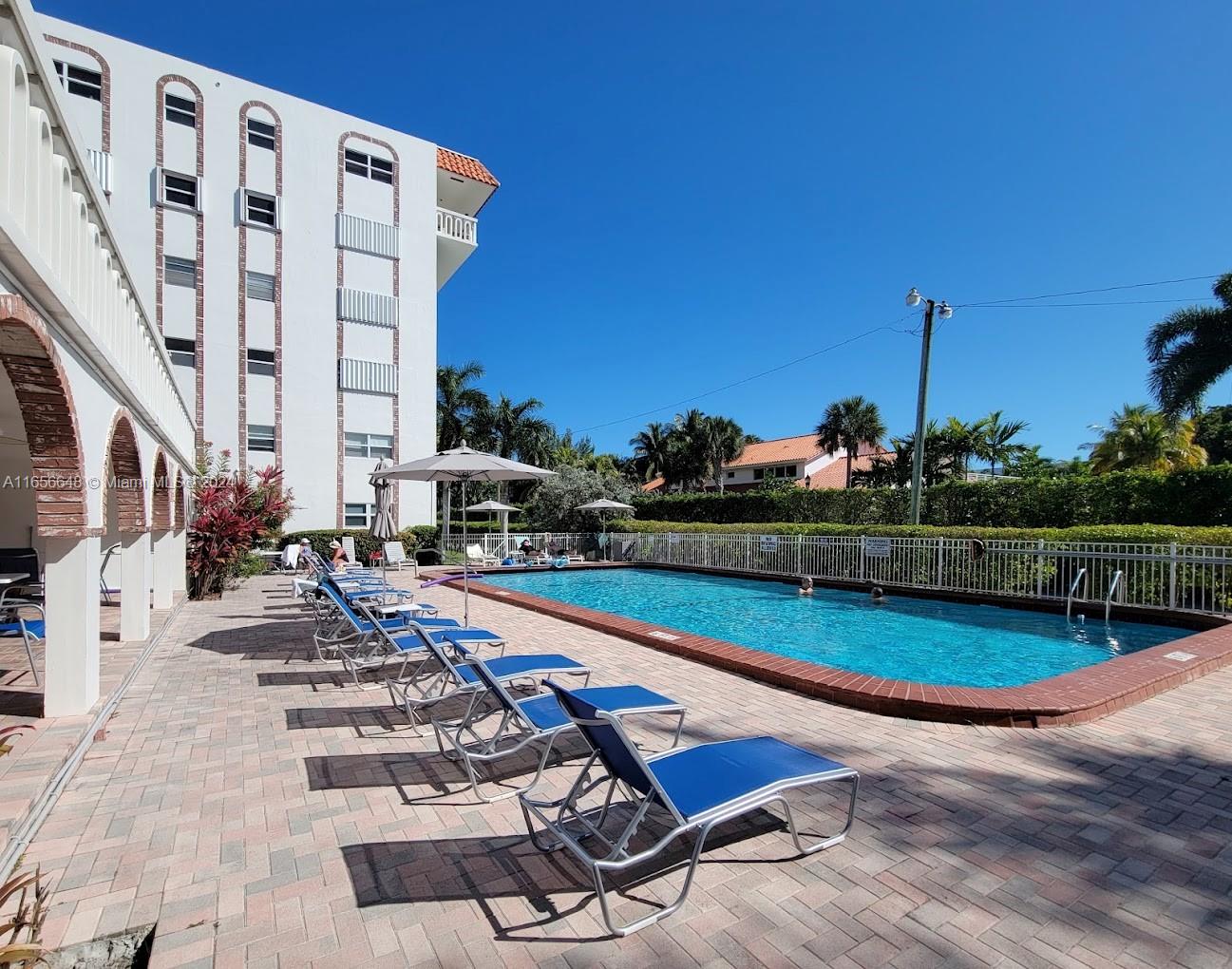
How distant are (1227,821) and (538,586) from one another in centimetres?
1535

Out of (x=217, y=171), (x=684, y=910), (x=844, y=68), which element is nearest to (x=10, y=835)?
(x=684, y=910)

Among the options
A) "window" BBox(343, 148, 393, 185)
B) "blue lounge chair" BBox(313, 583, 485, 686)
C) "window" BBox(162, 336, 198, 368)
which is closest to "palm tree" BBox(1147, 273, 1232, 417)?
"blue lounge chair" BBox(313, 583, 485, 686)

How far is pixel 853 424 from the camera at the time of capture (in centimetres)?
4378

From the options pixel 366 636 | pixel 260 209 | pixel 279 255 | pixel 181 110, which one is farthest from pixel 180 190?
pixel 366 636

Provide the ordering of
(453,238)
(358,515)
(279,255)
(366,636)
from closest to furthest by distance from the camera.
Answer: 1. (366,636)
2. (279,255)
3. (358,515)
4. (453,238)

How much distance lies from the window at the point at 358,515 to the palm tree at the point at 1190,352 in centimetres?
2622

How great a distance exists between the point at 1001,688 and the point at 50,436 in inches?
299

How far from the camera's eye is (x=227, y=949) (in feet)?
7.79

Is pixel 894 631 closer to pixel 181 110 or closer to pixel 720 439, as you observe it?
pixel 181 110

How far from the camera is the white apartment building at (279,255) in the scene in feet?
68.2

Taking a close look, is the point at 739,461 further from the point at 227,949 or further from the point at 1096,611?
the point at 227,949

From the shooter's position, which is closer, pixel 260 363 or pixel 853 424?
pixel 260 363

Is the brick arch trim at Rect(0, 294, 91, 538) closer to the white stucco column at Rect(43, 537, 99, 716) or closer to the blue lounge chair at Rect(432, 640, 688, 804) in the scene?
the white stucco column at Rect(43, 537, 99, 716)

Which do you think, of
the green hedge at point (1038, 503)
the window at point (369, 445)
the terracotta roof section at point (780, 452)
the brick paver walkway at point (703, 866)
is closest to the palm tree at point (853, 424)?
the terracotta roof section at point (780, 452)
